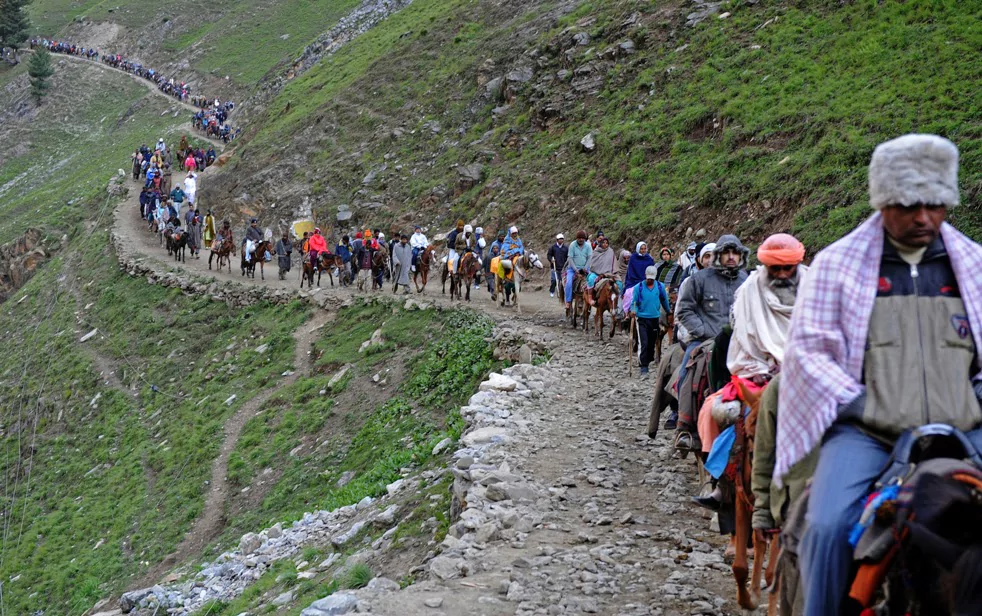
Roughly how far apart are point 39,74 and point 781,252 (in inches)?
3469

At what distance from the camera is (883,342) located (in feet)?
12.3

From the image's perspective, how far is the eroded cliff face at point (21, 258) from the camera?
4647 centimetres

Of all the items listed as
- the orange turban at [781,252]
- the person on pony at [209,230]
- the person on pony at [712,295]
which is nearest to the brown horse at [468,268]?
the person on pony at [712,295]

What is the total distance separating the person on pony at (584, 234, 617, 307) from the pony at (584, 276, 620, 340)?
231 millimetres

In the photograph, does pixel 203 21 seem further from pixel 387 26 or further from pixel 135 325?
pixel 135 325

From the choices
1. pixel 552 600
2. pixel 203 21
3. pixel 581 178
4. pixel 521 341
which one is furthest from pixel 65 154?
pixel 552 600

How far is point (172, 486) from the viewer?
70.2 feet

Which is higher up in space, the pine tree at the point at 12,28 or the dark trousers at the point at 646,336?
the pine tree at the point at 12,28

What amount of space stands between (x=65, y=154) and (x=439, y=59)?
1509 inches

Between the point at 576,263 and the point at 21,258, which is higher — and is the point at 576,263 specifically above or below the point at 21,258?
above

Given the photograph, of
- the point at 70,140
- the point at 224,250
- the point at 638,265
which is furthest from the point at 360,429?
the point at 70,140

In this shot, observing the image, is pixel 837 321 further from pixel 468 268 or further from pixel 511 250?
pixel 468 268

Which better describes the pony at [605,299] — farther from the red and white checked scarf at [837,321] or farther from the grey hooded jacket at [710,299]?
the red and white checked scarf at [837,321]

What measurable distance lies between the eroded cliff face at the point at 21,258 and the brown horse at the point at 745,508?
45.1m
